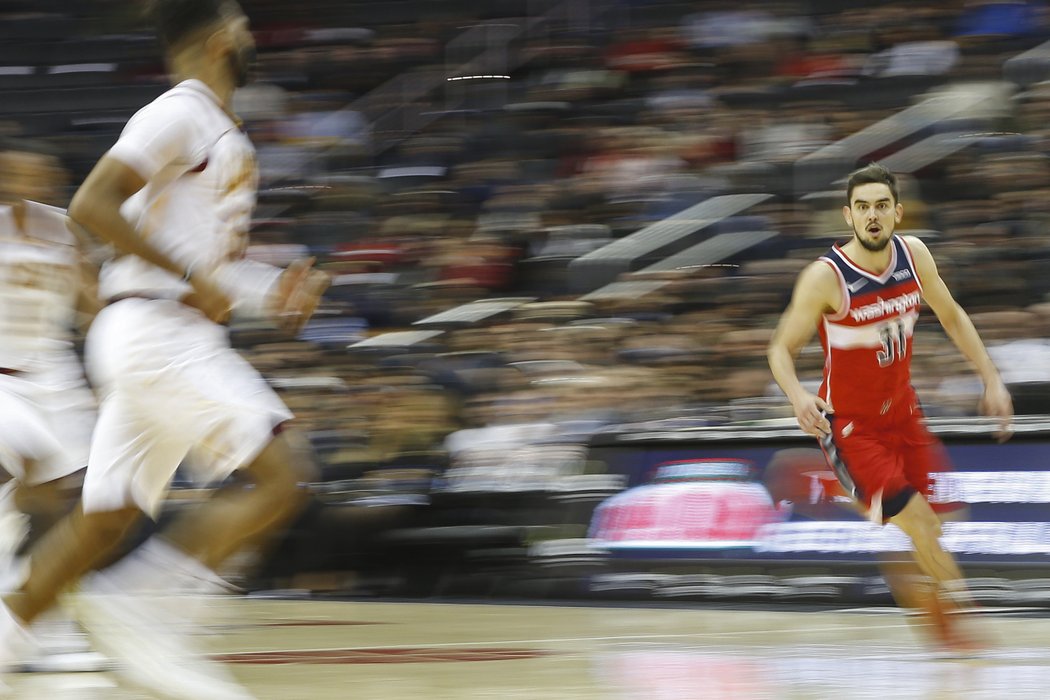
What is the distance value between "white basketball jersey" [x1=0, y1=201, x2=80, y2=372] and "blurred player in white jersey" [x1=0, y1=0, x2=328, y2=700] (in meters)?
1.56

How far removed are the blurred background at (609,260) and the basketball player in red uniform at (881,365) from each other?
1.26 m

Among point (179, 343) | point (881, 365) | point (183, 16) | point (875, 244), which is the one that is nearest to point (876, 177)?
point (875, 244)

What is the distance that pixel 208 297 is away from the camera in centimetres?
432

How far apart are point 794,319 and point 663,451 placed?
2.23 meters

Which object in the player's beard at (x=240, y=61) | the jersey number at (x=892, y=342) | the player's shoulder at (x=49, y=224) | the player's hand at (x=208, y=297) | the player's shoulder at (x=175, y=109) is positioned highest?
the player's beard at (x=240, y=61)

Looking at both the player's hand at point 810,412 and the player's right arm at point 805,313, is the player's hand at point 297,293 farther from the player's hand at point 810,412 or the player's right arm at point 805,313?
the player's right arm at point 805,313

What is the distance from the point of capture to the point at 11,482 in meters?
6.22

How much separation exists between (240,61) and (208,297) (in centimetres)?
71

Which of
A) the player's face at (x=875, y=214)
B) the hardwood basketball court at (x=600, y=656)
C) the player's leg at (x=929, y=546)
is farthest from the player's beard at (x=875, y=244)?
the hardwood basketball court at (x=600, y=656)

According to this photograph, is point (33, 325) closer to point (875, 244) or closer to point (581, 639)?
point (581, 639)

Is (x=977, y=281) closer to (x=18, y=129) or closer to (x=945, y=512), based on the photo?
(x=945, y=512)

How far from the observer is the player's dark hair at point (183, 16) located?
4504mm

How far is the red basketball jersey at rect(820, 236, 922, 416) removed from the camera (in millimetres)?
6230

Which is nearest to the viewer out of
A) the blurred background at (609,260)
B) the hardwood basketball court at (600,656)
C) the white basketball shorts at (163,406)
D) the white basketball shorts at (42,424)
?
the white basketball shorts at (163,406)
